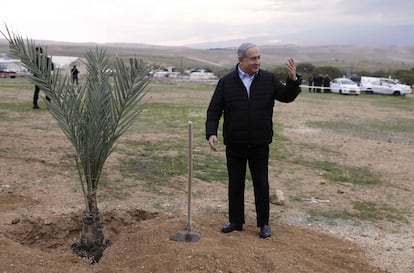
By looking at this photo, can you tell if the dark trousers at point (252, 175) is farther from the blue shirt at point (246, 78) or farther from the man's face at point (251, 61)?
the man's face at point (251, 61)

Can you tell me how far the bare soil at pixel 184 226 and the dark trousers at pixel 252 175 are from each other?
22 cm

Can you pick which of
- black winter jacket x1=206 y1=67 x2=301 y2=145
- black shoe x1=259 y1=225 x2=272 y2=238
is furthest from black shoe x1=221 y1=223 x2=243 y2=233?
black winter jacket x1=206 y1=67 x2=301 y2=145

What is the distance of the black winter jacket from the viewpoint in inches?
177

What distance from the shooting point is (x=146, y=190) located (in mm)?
6465

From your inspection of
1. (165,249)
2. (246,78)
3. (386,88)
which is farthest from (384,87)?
(165,249)

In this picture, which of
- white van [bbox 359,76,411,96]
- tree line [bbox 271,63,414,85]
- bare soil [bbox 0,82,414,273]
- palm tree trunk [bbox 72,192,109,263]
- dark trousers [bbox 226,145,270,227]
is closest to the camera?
bare soil [bbox 0,82,414,273]

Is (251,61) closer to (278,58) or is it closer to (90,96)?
(90,96)

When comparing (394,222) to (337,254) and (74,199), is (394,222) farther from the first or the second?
(74,199)

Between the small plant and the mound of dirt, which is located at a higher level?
the small plant

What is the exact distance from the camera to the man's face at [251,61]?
437cm

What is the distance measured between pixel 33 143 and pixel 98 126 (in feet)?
18.9

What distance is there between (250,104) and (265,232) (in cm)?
125

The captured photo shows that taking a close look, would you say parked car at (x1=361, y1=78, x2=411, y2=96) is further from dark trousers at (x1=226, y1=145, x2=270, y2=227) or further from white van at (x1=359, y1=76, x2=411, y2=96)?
dark trousers at (x1=226, y1=145, x2=270, y2=227)

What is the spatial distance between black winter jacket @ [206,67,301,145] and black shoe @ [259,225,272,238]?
0.87 m
